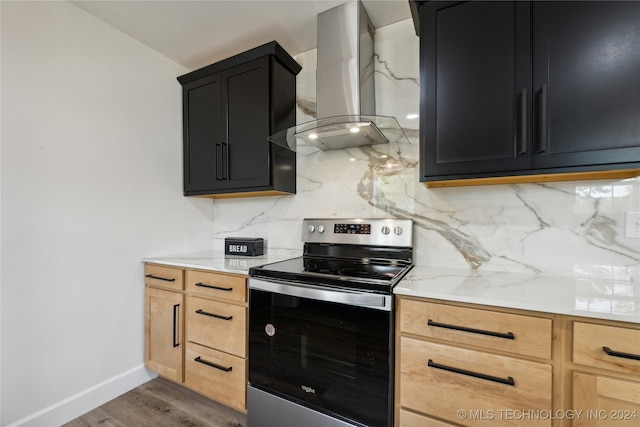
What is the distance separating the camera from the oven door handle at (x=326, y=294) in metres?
1.18

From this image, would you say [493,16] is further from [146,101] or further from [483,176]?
[146,101]

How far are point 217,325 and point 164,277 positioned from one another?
1.84 feet

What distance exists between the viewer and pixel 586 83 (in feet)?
3.67

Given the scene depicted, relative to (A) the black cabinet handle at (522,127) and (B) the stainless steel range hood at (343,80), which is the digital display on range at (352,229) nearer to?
(B) the stainless steel range hood at (343,80)

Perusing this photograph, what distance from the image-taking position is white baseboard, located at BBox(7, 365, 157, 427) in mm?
1519

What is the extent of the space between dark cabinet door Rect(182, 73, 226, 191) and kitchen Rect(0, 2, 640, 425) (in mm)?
136

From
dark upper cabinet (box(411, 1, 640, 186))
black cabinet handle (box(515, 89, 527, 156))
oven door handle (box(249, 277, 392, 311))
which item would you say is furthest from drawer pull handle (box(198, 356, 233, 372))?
black cabinet handle (box(515, 89, 527, 156))

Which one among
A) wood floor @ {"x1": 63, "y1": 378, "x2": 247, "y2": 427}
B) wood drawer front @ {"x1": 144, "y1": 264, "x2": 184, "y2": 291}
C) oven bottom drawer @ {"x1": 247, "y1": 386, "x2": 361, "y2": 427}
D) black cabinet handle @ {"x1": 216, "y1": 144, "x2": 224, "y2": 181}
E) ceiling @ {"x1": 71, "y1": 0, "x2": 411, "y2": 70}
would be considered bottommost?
wood floor @ {"x1": 63, "y1": 378, "x2": 247, "y2": 427}

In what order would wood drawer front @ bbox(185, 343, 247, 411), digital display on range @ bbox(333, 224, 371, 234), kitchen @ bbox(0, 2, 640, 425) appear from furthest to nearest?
digital display on range @ bbox(333, 224, 371, 234) → wood drawer front @ bbox(185, 343, 247, 411) → kitchen @ bbox(0, 2, 640, 425)

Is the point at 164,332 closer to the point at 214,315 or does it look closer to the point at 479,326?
the point at 214,315

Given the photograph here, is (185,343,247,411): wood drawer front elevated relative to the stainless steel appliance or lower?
lower

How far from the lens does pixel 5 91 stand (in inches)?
56.2

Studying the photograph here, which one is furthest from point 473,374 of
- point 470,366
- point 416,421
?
point 416,421

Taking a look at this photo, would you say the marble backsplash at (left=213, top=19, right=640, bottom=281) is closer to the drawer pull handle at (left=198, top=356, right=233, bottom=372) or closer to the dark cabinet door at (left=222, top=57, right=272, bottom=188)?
the dark cabinet door at (left=222, top=57, right=272, bottom=188)
